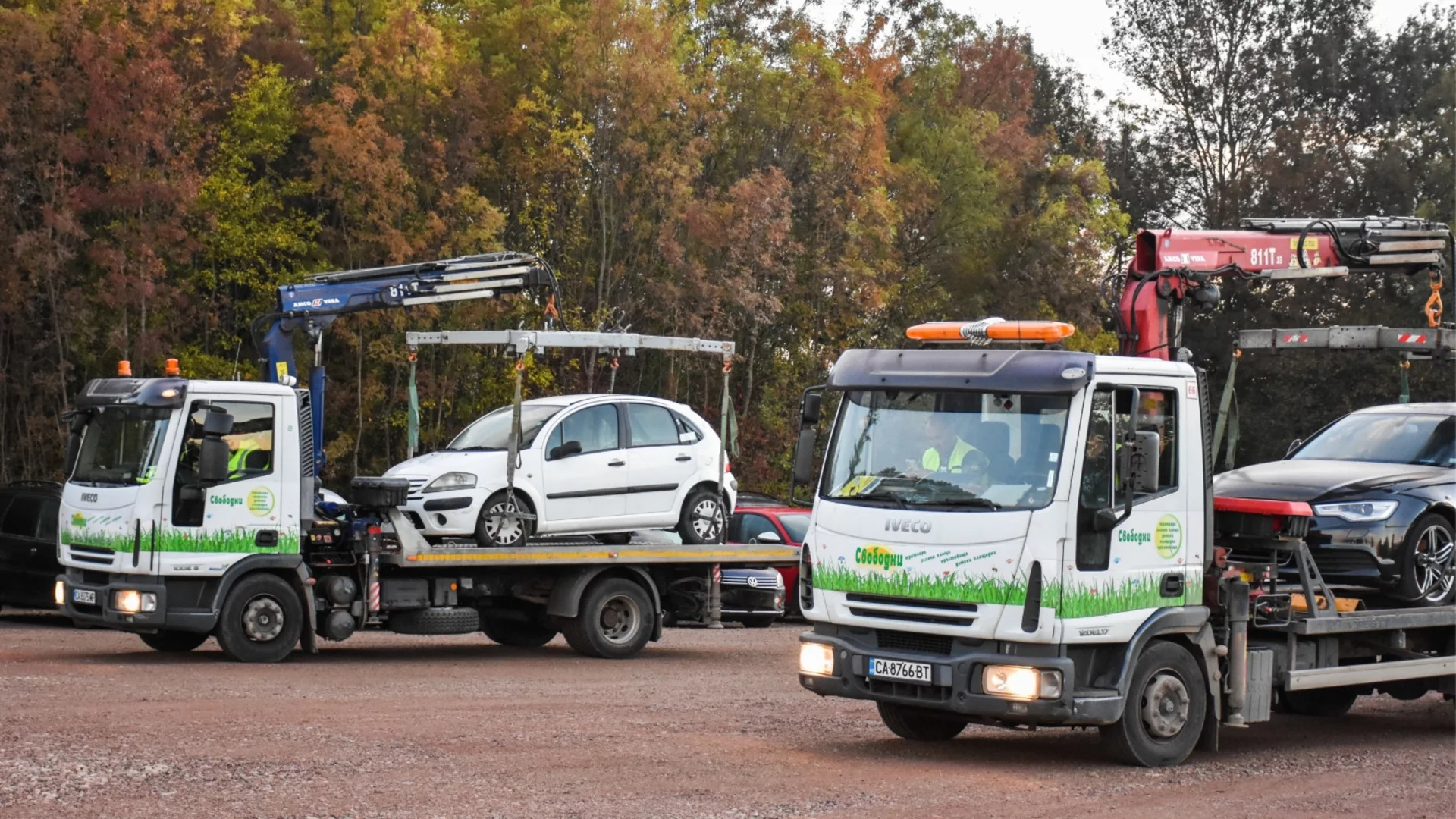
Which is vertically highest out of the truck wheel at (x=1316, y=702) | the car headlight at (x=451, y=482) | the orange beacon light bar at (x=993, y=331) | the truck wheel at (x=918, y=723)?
the orange beacon light bar at (x=993, y=331)

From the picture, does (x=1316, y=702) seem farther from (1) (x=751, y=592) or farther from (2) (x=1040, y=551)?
(1) (x=751, y=592)

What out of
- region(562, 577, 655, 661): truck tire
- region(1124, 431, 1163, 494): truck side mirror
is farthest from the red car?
region(1124, 431, 1163, 494): truck side mirror

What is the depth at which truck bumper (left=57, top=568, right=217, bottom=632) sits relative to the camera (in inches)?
554

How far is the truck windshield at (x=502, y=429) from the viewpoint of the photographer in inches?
613

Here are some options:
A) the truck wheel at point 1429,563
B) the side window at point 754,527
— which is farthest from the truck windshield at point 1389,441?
the side window at point 754,527

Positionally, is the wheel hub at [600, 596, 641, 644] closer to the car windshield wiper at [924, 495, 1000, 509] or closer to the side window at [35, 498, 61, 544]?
the side window at [35, 498, 61, 544]

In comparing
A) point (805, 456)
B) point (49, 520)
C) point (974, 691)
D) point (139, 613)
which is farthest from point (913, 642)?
point (49, 520)

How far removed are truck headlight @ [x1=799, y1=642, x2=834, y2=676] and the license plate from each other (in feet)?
1.11

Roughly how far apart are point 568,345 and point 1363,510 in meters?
6.87

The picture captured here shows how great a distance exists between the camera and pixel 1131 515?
977 cm

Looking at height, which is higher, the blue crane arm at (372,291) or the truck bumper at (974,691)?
the blue crane arm at (372,291)

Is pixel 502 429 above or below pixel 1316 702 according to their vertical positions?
above

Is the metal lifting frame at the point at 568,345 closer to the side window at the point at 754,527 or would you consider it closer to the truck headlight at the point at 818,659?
the side window at the point at 754,527

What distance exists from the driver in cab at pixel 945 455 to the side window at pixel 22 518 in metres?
11.8
